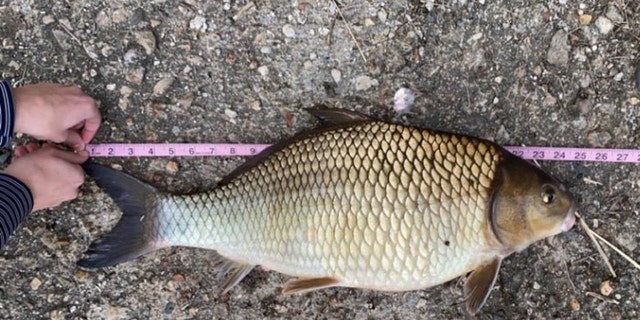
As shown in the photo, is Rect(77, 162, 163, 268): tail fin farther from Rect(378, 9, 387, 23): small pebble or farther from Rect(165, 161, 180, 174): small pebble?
Rect(378, 9, 387, 23): small pebble

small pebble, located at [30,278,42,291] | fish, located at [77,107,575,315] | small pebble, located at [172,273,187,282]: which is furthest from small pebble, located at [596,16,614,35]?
small pebble, located at [30,278,42,291]

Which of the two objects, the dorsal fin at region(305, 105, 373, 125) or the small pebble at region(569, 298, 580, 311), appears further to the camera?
the small pebble at region(569, 298, 580, 311)

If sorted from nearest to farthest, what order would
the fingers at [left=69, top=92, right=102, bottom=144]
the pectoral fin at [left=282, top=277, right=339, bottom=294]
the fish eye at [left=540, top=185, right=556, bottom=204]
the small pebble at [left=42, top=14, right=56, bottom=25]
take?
1. the fish eye at [left=540, top=185, right=556, bottom=204]
2. the pectoral fin at [left=282, top=277, right=339, bottom=294]
3. the fingers at [left=69, top=92, right=102, bottom=144]
4. the small pebble at [left=42, top=14, right=56, bottom=25]

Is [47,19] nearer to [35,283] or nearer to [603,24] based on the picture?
[35,283]

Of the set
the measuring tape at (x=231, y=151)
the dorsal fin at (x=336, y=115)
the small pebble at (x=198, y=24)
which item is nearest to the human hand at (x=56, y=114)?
the measuring tape at (x=231, y=151)

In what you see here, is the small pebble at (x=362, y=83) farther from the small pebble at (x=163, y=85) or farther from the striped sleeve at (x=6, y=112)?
the striped sleeve at (x=6, y=112)

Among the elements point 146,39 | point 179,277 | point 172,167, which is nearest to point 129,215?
point 172,167

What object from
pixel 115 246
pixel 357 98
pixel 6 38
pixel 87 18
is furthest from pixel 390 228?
pixel 6 38
